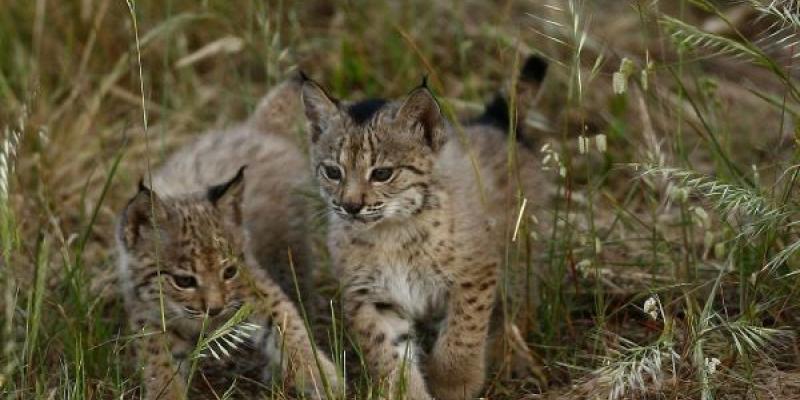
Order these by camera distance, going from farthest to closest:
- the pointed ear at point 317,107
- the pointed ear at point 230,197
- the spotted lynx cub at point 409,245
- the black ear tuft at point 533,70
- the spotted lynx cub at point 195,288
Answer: the black ear tuft at point 533,70 < the pointed ear at point 317,107 < the pointed ear at point 230,197 < the spotted lynx cub at point 409,245 < the spotted lynx cub at point 195,288

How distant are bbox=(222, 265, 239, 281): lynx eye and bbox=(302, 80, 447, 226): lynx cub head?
0.43m

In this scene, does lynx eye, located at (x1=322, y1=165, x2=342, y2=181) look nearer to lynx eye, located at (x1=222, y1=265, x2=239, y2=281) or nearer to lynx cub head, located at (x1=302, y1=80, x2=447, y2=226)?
lynx cub head, located at (x1=302, y1=80, x2=447, y2=226)

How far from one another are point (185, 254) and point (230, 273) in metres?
0.19

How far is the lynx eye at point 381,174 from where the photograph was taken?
4992 mm

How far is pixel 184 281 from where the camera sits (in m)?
4.89

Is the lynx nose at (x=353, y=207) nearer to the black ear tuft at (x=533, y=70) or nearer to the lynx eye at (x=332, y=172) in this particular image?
the lynx eye at (x=332, y=172)

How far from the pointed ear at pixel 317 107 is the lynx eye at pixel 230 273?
2.28ft

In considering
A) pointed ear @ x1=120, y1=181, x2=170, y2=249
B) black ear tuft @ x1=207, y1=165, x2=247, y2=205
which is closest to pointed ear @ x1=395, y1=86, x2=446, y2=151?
black ear tuft @ x1=207, y1=165, x2=247, y2=205

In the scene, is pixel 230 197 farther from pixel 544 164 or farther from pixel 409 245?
pixel 544 164

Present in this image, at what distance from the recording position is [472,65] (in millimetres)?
7941

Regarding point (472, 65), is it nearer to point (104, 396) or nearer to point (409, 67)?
point (409, 67)

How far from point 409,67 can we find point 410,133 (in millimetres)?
2447

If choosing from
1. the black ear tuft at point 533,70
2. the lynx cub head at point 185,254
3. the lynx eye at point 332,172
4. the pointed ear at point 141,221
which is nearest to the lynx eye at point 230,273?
the lynx cub head at point 185,254

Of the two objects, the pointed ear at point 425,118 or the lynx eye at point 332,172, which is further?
the lynx eye at point 332,172
